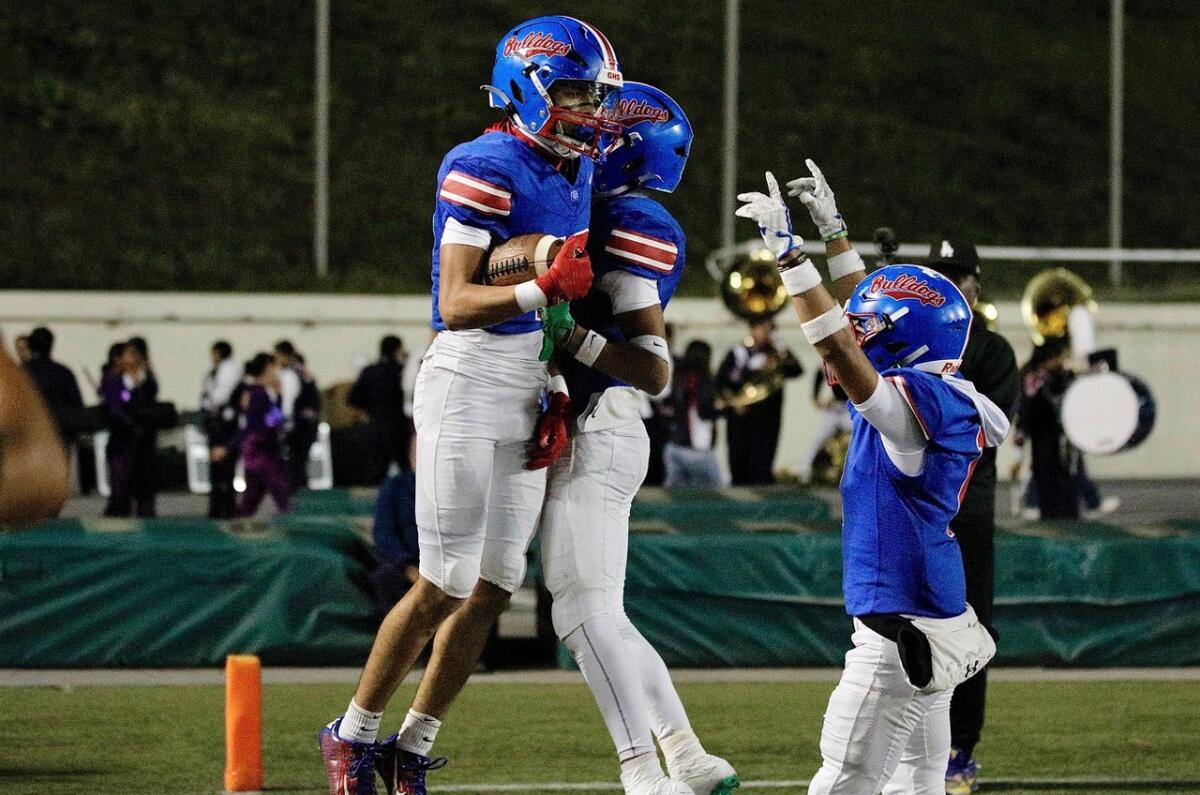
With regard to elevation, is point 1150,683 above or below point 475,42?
below

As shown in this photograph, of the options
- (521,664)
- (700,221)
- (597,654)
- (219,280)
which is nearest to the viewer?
(597,654)

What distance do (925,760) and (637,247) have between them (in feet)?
5.10

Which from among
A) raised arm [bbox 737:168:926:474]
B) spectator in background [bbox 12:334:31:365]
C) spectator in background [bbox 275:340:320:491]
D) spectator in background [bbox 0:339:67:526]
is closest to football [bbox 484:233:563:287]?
raised arm [bbox 737:168:926:474]

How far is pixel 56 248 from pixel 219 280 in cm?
232

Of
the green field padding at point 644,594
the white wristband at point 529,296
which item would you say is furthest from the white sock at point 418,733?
the green field padding at point 644,594

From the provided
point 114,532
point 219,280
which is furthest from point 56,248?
point 114,532

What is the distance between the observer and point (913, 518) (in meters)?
5.00

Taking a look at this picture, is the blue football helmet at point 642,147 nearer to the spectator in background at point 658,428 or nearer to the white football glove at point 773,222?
the white football glove at point 773,222

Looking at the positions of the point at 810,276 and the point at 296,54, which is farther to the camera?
the point at 296,54

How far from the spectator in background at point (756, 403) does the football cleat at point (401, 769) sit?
37.1 feet

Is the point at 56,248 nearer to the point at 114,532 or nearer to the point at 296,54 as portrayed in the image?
the point at 296,54

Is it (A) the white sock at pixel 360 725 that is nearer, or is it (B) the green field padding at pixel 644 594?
(A) the white sock at pixel 360 725

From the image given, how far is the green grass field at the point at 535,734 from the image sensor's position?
22.5 feet

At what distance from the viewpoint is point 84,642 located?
960cm
